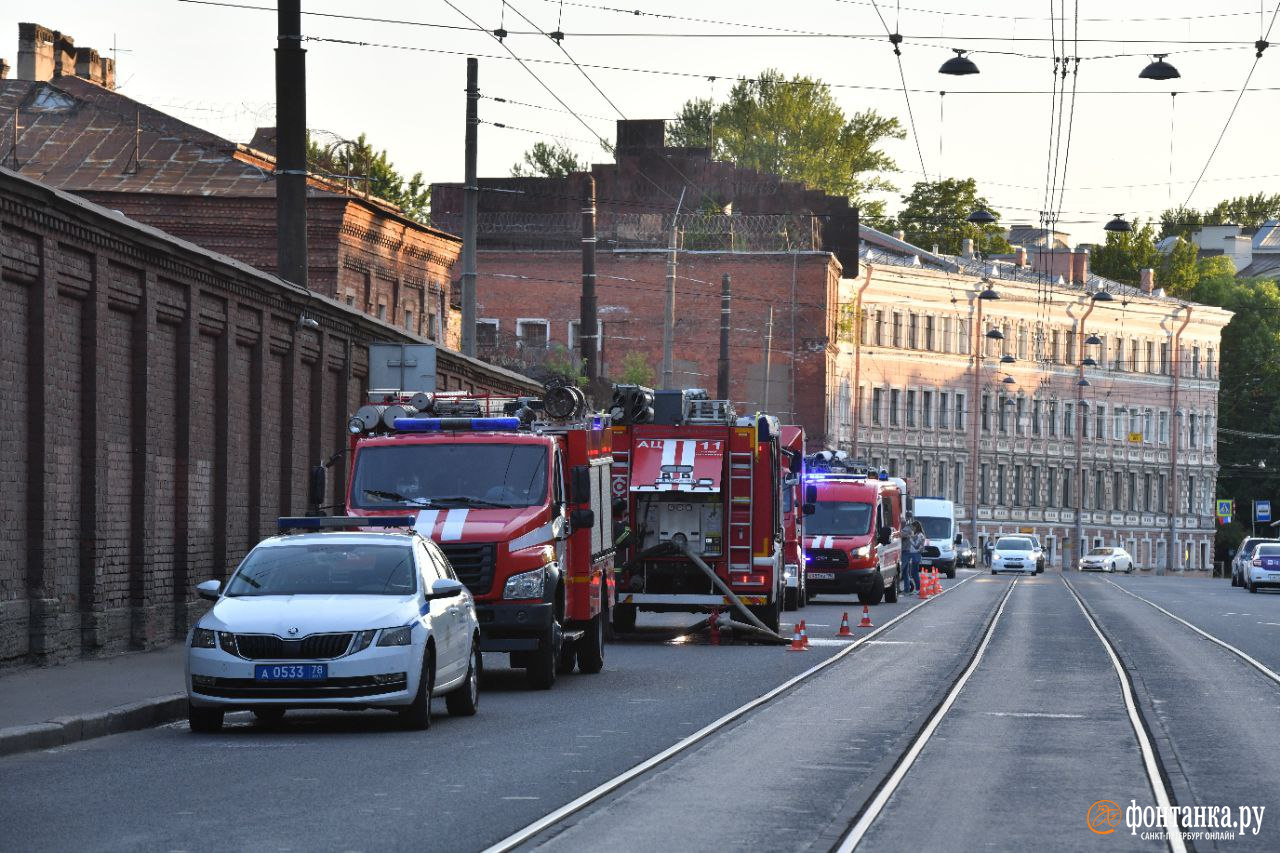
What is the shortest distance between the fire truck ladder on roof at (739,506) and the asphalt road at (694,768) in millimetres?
5777

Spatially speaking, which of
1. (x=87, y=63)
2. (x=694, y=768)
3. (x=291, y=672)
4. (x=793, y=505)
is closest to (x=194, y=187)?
(x=87, y=63)

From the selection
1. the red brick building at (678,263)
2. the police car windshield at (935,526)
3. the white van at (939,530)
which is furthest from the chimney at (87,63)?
the police car windshield at (935,526)

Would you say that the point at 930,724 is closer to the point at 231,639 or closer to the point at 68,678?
the point at 231,639

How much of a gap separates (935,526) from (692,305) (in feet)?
42.3

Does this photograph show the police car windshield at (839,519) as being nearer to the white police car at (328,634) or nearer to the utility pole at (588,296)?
the utility pole at (588,296)

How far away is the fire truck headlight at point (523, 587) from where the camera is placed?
20859 mm

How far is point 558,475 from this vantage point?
2214 centimetres

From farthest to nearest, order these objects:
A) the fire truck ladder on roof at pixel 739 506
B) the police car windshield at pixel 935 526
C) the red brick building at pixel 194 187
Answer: the police car windshield at pixel 935 526
the red brick building at pixel 194 187
the fire truck ladder on roof at pixel 739 506

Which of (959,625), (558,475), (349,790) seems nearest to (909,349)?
(959,625)

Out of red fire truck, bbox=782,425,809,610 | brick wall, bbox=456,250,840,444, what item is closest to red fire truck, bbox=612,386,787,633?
red fire truck, bbox=782,425,809,610

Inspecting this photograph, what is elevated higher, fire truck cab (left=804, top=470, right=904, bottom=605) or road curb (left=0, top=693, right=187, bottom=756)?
road curb (left=0, top=693, right=187, bottom=756)

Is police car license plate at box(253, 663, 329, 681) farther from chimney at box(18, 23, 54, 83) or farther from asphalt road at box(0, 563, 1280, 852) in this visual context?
chimney at box(18, 23, 54, 83)

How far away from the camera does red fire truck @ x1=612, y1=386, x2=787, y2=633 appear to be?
30.5 metres

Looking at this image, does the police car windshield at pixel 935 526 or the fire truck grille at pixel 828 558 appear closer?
the fire truck grille at pixel 828 558
